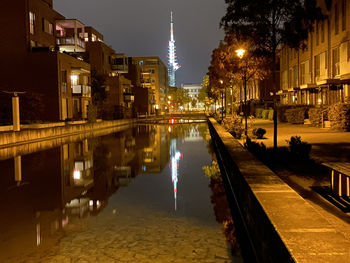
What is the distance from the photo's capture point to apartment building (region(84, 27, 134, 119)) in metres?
60.8

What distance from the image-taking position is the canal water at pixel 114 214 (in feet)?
16.5

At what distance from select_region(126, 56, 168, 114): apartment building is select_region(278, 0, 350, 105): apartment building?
45.4 m

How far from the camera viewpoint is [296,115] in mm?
32219

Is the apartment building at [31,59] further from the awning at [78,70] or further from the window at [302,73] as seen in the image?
the window at [302,73]

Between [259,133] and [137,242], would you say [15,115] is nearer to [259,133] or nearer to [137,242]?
[259,133]

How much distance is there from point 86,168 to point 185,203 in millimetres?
5806

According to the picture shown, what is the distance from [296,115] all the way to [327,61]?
6.01 meters

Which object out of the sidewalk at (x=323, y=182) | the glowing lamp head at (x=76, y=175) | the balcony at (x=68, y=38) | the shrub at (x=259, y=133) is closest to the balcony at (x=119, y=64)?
the balcony at (x=68, y=38)

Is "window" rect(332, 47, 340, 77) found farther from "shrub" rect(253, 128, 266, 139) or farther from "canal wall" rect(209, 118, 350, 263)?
"canal wall" rect(209, 118, 350, 263)

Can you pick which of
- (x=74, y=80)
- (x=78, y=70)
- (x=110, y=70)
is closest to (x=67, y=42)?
(x=74, y=80)

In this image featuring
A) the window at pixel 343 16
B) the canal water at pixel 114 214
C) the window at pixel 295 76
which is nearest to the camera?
the canal water at pixel 114 214

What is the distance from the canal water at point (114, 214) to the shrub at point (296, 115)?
20477mm

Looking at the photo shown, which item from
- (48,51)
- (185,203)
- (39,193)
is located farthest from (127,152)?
(48,51)

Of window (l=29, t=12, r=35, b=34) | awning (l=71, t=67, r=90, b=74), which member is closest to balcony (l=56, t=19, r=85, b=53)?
awning (l=71, t=67, r=90, b=74)
